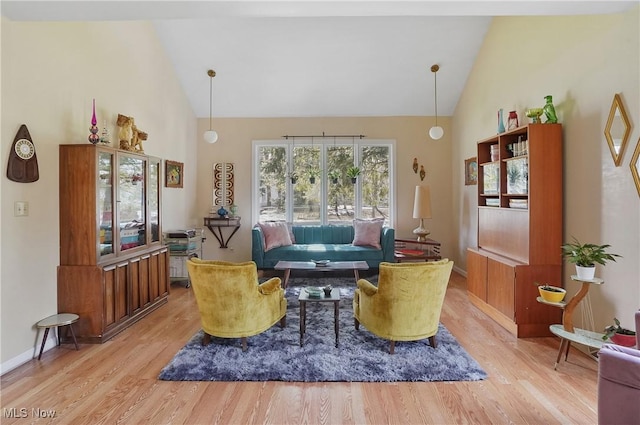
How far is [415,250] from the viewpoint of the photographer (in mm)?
5648

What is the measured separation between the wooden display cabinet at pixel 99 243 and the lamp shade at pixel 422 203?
13.8ft

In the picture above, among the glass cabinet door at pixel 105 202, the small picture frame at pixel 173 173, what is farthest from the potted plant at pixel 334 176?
the glass cabinet door at pixel 105 202

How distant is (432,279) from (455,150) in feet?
13.4

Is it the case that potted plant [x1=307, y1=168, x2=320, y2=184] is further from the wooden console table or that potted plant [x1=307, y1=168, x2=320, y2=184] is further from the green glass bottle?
the green glass bottle

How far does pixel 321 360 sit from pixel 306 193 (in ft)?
12.8

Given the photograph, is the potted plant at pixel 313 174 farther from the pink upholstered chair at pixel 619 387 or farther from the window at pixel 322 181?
the pink upholstered chair at pixel 619 387

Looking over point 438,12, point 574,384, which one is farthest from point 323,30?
point 574,384

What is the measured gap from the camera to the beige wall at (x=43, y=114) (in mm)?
2541

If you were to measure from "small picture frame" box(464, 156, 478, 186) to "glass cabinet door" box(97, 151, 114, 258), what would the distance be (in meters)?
4.82

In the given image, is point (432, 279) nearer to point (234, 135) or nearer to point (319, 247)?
point (319, 247)

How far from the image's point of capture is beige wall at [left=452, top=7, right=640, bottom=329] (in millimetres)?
2473

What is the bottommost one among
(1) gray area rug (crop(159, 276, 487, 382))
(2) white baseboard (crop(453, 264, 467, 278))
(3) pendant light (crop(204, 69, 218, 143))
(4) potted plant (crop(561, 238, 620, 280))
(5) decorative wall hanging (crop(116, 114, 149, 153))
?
(1) gray area rug (crop(159, 276, 487, 382))

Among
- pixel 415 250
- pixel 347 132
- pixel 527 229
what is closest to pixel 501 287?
pixel 527 229

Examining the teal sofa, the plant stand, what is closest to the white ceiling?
the teal sofa
